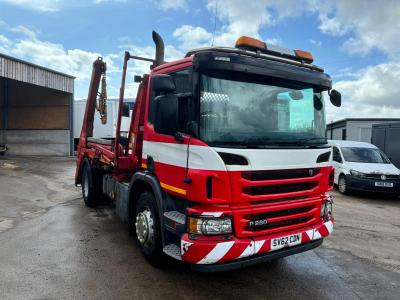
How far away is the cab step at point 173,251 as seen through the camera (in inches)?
141

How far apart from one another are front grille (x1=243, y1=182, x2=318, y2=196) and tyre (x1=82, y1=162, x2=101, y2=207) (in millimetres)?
4777

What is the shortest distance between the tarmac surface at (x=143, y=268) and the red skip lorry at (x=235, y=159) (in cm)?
45

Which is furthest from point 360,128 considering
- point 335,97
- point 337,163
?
point 335,97

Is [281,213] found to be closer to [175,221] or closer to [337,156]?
[175,221]

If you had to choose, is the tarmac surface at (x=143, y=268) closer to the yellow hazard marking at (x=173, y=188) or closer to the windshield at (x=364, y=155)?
the yellow hazard marking at (x=173, y=188)

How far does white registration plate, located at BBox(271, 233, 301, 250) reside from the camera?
367 centimetres

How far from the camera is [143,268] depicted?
171 inches

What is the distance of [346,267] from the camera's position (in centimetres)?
456

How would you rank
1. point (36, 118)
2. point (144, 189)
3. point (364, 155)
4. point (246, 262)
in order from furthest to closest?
point (36, 118) → point (364, 155) → point (144, 189) → point (246, 262)

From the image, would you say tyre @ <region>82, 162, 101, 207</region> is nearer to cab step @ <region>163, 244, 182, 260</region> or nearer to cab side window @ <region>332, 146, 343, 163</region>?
cab step @ <region>163, 244, 182, 260</region>

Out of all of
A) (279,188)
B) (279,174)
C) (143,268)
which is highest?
(279,174)

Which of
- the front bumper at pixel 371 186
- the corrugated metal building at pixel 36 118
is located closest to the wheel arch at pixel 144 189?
the front bumper at pixel 371 186

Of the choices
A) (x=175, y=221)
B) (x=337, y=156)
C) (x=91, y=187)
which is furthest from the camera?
(x=337, y=156)

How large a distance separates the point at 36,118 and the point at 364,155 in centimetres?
1977
